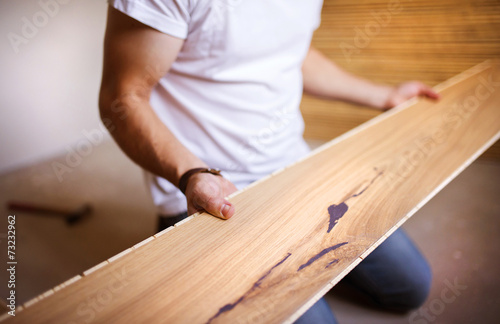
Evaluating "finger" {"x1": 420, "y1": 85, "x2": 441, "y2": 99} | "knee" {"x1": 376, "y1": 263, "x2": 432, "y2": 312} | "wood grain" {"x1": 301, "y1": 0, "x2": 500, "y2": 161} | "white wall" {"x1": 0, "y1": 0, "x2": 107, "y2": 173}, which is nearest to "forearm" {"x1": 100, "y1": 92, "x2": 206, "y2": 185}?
"knee" {"x1": 376, "y1": 263, "x2": 432, "y2": 312}

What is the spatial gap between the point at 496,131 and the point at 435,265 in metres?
0.60

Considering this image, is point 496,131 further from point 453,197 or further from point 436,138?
point 453,197

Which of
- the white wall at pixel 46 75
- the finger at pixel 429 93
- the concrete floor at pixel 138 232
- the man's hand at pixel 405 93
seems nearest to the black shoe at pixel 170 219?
the concrete floor at pixel 138 232

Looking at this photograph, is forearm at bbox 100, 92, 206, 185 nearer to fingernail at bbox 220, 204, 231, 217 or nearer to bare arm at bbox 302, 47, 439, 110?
fingernail at bbox 220, 204, 231, 217

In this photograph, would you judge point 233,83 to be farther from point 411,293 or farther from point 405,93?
point 411,293

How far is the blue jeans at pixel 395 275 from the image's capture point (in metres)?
1.06

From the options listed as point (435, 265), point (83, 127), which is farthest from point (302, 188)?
point (83, 127)

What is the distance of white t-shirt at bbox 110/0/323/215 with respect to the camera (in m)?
0.79

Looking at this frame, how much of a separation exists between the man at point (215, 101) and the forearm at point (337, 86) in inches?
2.3

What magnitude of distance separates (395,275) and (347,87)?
0.72 meters

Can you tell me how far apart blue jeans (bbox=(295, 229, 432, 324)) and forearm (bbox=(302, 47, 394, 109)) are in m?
0.52

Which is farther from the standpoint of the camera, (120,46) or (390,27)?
(390,27)

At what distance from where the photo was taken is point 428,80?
6.03ft

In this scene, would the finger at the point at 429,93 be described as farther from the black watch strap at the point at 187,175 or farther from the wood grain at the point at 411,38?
the black watch strap at the point at 187,175
